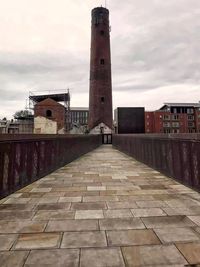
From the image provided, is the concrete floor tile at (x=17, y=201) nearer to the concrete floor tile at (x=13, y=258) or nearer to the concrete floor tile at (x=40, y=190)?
the concrete floor tile at (x=40, y=190)

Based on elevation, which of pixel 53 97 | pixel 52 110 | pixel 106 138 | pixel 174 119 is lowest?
pixel 106 138

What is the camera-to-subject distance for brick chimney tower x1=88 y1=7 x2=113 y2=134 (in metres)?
40.2

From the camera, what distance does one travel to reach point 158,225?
3.52 m

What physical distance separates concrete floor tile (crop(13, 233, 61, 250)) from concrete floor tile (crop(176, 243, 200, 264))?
1.46 meters

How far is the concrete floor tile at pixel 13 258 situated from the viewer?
8.09ft

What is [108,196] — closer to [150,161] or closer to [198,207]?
[198,207]

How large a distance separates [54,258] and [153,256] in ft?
3.50

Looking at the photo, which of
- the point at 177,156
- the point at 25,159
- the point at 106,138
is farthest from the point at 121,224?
the point at 106,138

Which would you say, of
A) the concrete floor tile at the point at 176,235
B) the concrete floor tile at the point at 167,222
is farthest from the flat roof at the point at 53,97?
the concrete floor tile at the point at 176,235

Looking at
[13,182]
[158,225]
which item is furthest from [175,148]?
[13,182]

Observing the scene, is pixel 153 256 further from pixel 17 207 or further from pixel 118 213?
pixel 17 207

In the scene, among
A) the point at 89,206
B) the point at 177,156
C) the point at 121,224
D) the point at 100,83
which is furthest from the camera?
the point at 100,83

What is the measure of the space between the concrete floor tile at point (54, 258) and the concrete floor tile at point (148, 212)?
1.58 metres

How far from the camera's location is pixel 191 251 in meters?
2.70
